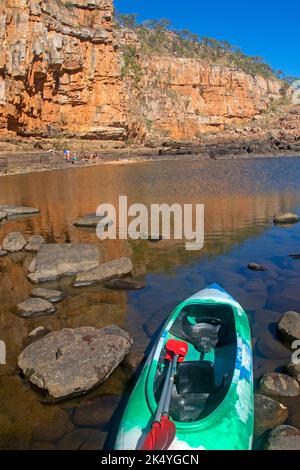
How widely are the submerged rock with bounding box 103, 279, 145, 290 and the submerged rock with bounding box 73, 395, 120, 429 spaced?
3348 mm

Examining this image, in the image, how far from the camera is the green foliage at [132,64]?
69.2m

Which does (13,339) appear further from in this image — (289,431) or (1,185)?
(1,185)

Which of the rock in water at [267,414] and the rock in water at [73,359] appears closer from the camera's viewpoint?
the rock in water at [267,414]

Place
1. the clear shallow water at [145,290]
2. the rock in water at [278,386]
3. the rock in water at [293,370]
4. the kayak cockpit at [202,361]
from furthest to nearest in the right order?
Answer: the rock in water at [293,370]
the rock in water at [278,386]
the clear shallow water at [145,290]
the kayak cockpit at [202,361]

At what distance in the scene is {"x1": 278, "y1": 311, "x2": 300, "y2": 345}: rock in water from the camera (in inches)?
220

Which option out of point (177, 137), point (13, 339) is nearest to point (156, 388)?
point (13, 339)

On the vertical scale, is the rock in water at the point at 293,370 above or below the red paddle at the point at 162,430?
below

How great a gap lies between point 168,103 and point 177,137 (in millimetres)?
6601

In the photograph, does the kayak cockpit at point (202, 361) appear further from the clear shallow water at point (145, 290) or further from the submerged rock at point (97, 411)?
the submerged rock at point (97, 411)

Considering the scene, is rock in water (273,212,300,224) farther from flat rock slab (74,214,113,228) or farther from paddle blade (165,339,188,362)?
paddle blade (165,339,188,362)

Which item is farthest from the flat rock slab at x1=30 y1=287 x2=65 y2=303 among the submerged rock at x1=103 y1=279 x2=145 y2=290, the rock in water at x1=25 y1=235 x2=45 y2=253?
the rock in water at x1=25 y1=235 x2=45 y2=253

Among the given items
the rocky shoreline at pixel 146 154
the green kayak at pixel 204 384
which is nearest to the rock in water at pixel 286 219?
the green kayak at pixel 204 384

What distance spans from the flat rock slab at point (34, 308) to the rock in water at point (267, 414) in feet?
12.7

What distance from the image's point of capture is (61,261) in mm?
8625
